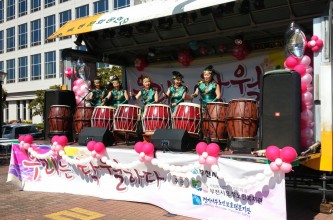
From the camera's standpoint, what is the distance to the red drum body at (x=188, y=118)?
6.64 metres

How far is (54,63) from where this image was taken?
33875 mm

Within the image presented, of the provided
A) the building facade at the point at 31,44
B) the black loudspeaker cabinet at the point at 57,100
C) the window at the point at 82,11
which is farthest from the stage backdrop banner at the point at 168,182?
the window at the point at 82,11

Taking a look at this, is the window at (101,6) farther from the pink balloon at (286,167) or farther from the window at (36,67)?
the pink balloon at (286,167)

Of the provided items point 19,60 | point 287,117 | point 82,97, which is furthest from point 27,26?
point 287,117

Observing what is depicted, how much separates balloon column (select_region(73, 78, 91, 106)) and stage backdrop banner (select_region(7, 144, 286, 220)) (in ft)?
6.22

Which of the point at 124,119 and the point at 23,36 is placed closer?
the point at 124,119

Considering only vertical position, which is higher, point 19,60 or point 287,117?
point 19,60

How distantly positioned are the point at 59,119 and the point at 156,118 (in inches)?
97.8

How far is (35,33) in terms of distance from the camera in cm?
3625

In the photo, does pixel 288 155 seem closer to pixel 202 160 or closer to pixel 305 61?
pixel 202 160


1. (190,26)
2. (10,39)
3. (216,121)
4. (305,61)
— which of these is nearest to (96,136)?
(216,121)

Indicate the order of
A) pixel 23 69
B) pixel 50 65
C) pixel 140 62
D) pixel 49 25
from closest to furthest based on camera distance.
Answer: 1. pixel 140 62
2. pixel 50 65
3. pixel 49 25
4. pixel 23 69

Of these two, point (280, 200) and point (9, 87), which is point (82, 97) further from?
point (9, 87)

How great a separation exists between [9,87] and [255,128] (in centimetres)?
3742
